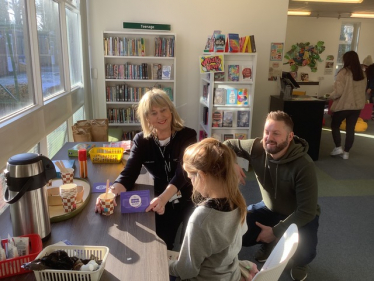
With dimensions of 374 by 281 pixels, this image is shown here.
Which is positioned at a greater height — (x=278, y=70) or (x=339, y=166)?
(x=278, y=70)

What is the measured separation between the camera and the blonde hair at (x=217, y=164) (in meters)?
1.16

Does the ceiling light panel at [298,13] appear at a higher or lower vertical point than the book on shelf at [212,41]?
higher

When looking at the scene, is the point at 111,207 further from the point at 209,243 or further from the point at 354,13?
the point at 354,13

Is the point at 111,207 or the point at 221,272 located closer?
the point at 221,272

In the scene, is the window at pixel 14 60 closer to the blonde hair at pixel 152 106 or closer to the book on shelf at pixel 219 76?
the blonde hair at pixel 152 106

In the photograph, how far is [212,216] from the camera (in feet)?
3.85

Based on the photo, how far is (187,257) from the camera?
3.97ft

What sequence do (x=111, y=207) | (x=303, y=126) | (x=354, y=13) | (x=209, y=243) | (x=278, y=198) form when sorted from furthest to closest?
(x=354, y=13) → (x=303, y=126) → (x=278, y=198) → (x=111, y=207) → (x=209, y=243)

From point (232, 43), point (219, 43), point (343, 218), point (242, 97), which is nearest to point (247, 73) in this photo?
point (242, 97)

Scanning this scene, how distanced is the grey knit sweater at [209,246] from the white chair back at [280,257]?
0.51 feet

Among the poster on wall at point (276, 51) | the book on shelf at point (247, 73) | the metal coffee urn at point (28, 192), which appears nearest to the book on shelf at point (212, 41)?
the book on shelf at point (247, 73)

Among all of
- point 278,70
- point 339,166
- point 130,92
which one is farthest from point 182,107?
point 339,166

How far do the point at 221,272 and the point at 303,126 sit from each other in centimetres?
357

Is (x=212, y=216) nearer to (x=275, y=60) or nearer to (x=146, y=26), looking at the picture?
(x=146, y=26)
